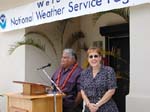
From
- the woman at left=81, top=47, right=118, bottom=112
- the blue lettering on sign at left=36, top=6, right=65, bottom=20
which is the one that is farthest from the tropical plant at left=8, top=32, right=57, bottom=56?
the woman at left=81, top=47, right=118, bottom=112

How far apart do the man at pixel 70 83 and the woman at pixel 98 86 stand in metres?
0.66

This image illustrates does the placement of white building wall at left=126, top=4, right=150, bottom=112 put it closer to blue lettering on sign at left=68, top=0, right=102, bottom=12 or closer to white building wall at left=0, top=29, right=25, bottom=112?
blue lettering on sign at left=68, top=0, right=102, bottom=12

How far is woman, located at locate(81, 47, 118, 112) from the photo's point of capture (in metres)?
4.46

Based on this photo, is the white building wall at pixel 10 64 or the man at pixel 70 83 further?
the white building wall at pixel 10 64

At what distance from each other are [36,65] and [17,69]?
0.47 m

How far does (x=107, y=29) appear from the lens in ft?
23.7

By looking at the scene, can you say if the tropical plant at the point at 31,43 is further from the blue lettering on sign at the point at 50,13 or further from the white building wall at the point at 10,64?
the blue lettering on sign at the point at 50,13

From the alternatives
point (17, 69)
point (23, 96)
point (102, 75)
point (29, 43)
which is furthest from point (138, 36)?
point (17, 69)

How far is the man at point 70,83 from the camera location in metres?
5.33

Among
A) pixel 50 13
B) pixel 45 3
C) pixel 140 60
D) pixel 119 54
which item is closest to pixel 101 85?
pixel 140 60

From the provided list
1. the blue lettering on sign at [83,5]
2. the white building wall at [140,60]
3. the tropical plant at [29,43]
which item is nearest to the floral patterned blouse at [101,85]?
the white building wall at [140,60]

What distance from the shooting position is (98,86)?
449 cm

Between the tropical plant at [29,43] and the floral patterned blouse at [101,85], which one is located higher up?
the tropical plant at [29,43]

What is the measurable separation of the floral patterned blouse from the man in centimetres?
67
